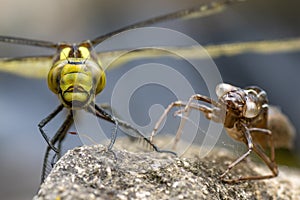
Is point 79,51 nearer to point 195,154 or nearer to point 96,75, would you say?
point 96,75

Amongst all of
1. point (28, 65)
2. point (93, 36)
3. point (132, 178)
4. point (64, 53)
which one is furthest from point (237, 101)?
point (93, 36)

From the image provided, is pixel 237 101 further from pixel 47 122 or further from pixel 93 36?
pixel 93 36

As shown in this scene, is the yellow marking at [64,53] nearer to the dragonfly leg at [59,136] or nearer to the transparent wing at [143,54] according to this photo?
the dragonfly leg at [59,136]

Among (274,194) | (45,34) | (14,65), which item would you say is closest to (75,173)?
(274,194)

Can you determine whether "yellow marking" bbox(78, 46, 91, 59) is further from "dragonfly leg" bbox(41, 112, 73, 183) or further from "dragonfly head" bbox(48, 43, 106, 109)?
"dragonfly leg" bbox(41, 112, 73, 183)

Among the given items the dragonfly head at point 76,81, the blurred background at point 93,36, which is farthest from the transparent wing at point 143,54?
the dragonfly head at point 76,81

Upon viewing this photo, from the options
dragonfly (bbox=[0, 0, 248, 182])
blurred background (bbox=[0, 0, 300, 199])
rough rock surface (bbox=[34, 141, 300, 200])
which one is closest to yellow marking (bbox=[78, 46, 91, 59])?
dragonfly (bbox=[0, 0, 248, 182])
